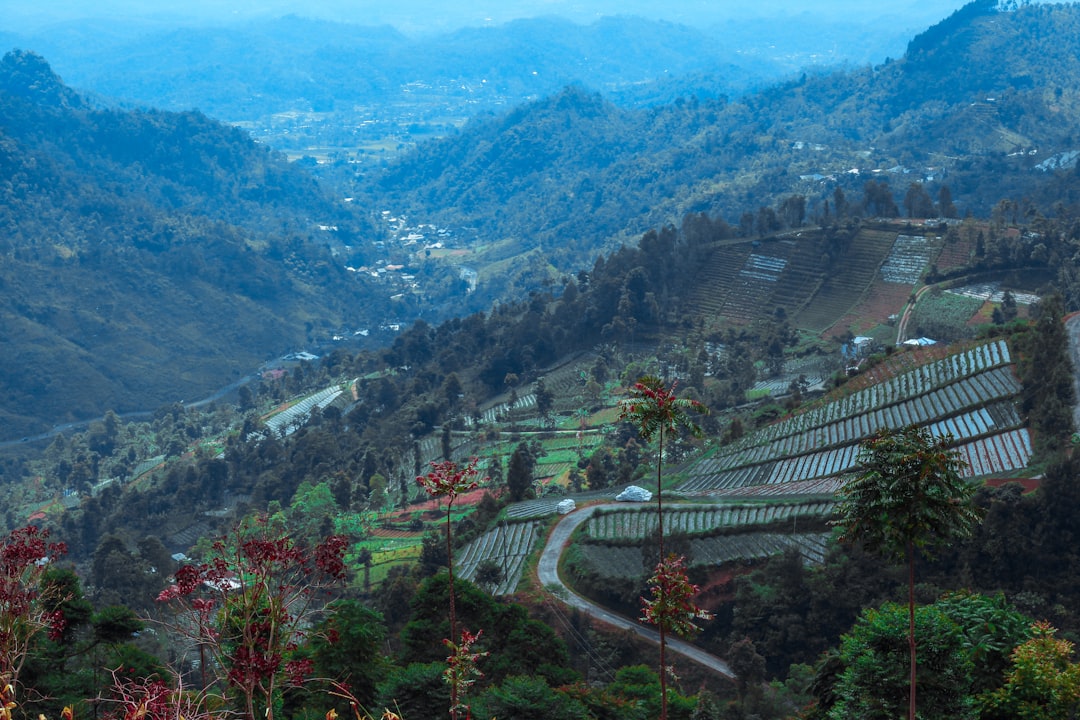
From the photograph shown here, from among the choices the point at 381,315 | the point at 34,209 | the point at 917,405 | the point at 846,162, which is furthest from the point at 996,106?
the point at 34,209

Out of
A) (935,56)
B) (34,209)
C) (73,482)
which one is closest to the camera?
(73,482)

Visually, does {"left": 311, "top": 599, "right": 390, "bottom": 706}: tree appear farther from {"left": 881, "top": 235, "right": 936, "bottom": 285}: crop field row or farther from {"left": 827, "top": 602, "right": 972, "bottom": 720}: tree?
{"left": 881, "top": 235, "right": 936, "bottom": 285}: crop field row

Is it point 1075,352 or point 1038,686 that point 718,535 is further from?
point 1075,352

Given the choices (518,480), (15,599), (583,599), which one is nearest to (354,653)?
(583,599)

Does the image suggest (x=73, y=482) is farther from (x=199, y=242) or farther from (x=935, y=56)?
(x=935, y=56)

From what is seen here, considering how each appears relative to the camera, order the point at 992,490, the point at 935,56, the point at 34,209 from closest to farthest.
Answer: the point at 992,490, the point at 34,209, the point at 935,56

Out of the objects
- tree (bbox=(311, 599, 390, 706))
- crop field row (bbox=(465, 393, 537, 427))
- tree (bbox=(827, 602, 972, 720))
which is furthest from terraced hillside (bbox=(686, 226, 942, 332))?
tree (bbox=(827, 602, 972, 720))

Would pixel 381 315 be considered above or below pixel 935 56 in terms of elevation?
below
